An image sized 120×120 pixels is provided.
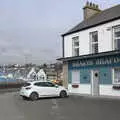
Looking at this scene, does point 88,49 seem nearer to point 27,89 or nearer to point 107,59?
point 107,59

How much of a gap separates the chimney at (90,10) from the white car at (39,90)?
1198 cm

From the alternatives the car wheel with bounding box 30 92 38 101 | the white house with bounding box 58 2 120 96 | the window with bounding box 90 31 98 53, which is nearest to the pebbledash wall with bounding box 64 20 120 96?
the white house with bounding box 58 2 120 96

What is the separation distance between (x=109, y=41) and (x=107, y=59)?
1.56 meters

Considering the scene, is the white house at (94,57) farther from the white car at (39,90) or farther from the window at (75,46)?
the white car at (39,90)

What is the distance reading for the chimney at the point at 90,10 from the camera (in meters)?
35.7

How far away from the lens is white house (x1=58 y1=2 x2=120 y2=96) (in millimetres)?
26487

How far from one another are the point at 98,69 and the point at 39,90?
19.4 feet

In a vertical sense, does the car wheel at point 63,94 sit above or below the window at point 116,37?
below

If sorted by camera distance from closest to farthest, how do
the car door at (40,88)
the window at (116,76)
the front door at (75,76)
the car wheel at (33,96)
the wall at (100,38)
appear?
the car wheel at (33,96) → the car door at (40,88) → the window at (116,76) → the wall at (100,38) → the front door at (75,76)

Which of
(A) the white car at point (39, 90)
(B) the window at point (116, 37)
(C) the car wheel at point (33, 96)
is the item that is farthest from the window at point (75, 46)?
(C) the car wheel at point (33, 96)

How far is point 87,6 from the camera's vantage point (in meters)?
36.1

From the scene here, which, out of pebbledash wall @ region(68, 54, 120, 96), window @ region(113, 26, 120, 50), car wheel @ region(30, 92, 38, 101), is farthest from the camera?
window @ region(113, 26, 120, 50)

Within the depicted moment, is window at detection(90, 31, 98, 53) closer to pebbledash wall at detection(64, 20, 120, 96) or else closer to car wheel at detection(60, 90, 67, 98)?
pebbledash wall at detection(64, 20, 120, 96)

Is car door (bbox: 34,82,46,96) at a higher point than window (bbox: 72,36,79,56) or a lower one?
lower
